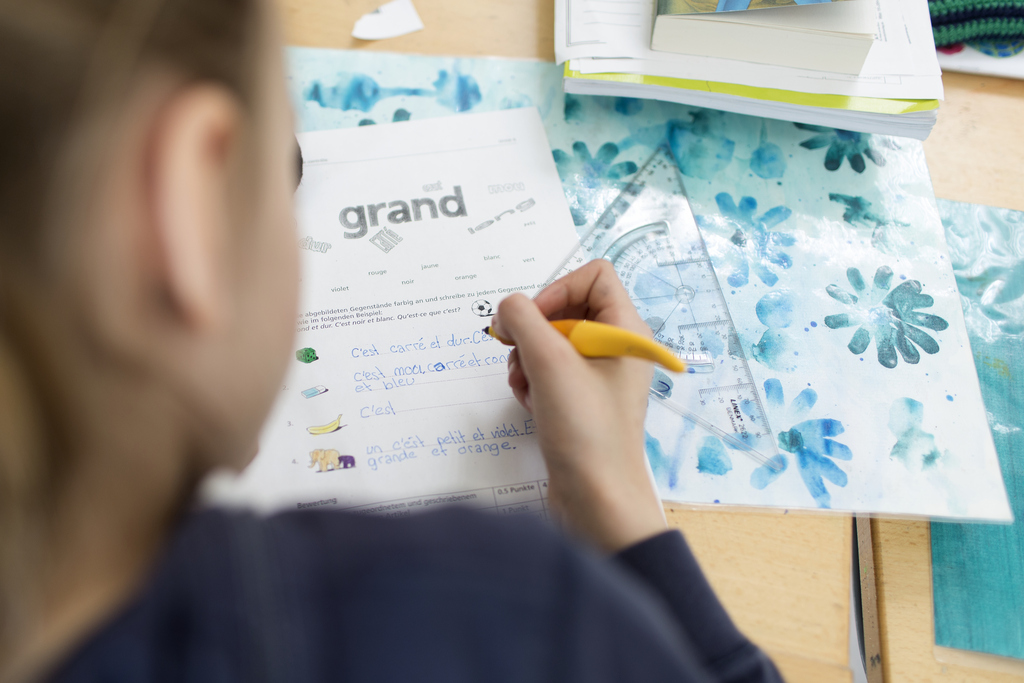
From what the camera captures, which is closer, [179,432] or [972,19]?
[179,432]

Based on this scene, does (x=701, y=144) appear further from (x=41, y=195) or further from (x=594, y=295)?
(x=41, y=195)

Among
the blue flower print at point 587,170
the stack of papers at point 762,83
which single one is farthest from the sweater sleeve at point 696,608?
the stack of papers at point 762,83

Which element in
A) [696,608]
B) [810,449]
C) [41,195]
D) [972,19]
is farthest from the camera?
[972,19]

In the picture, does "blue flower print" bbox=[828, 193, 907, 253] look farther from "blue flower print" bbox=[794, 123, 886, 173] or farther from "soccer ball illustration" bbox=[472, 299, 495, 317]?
"soccer ball illustration" bbox=[472, 299, 495, 317]

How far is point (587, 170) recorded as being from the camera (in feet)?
2.13

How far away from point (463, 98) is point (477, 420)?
382mm

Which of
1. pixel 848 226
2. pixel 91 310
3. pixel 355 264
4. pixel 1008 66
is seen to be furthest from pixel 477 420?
pixel 1008 66

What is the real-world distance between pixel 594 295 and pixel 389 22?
0.45 meters

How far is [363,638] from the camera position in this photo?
0.82ft

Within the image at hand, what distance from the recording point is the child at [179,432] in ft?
0.70

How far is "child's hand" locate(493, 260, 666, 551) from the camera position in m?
0.44

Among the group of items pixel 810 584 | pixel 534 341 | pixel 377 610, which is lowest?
pixel 810 584

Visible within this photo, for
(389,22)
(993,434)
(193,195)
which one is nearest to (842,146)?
(993,434)

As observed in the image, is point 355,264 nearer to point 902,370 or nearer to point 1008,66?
point 902,370
